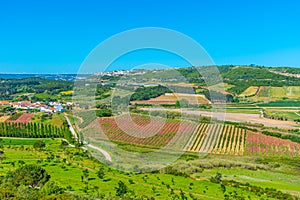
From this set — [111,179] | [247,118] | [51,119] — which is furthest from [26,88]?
[111,179]

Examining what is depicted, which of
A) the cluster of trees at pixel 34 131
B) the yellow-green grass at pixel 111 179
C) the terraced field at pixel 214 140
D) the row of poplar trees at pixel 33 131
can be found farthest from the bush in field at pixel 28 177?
the row of poplar trees at pixel 33 131

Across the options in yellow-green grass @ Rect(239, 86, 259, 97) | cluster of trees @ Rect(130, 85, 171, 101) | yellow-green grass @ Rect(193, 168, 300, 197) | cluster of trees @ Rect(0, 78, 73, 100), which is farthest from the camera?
cluster of trees @ Rect(0, 78, 73, 100)

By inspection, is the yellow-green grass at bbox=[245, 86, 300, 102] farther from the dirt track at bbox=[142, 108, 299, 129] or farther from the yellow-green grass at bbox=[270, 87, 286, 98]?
the dirt track at bbox=[142, 108, 299, 129]

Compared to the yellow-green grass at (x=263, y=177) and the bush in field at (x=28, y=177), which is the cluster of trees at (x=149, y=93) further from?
the bush in field at (x=28, y=177)

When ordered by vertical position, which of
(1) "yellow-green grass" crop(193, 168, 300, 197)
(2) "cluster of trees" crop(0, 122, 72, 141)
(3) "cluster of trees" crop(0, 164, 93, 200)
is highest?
(2) "cluster of trees" crop(0, 122, 72, 141)

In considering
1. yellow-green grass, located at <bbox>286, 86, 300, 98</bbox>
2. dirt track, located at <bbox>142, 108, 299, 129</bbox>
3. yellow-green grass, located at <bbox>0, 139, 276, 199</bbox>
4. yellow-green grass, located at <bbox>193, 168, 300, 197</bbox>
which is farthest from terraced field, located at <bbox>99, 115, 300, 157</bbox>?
yellow-green grass, located at <bbox>286, 86, 300, 98</bbox>

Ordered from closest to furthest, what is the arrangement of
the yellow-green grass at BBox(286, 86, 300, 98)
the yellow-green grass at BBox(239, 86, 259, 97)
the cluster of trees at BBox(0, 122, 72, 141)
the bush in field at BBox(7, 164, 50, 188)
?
the bush in field at BBox(7, 164, 50, 188), the cluster of trees at BBox(0, 122, 72, 141), the yellow-green grass at BBox(286, 86, 300, 98), the yellow-green grass at BBox(239, 86, 259, 97)

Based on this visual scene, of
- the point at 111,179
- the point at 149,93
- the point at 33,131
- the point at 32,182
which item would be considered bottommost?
the point at 111,179

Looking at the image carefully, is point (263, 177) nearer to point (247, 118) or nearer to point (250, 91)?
point (247, 118)
